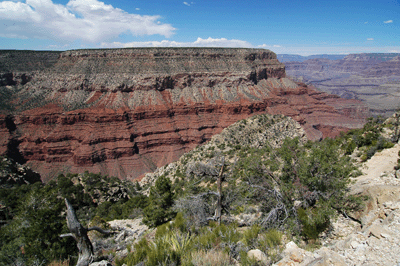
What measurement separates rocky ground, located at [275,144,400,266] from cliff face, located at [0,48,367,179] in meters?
49.9

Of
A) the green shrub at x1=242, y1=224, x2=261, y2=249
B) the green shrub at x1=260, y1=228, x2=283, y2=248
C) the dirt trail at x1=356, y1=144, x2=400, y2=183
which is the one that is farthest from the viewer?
the dirt trail at x1=356, y1=144, x2=400, y2=183

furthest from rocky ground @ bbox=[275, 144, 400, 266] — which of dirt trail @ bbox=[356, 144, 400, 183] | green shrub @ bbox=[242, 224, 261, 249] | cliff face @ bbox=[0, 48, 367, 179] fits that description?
cliff face @ bbox=[0, 48, 367, 179]

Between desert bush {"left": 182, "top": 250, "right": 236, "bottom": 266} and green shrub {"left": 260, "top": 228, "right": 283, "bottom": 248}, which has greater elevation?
desert bush {"left": 182, "top": 250, "right": 236, "bottom": 266}

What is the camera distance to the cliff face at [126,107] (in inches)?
2120

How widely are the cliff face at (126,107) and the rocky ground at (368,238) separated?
4990 centimetres

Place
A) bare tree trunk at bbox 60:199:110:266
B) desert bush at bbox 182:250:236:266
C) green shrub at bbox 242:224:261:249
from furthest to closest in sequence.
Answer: green shrub at bbox 242:224:261:249
bare tree trunk at bbox 60:199:110:266
desert bush at bbox 182:250:236:266

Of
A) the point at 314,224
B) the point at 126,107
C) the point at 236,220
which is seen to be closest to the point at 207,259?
the point at 314,224

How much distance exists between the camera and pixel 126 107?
6231 cm

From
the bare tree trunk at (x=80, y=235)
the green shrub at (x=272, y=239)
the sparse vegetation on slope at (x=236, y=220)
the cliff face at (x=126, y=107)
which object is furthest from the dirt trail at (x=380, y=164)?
the cliff face at (x=126, y=107)

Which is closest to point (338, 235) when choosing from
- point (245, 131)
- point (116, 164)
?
point (245, 131)

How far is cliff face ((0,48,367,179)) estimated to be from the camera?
177 feet

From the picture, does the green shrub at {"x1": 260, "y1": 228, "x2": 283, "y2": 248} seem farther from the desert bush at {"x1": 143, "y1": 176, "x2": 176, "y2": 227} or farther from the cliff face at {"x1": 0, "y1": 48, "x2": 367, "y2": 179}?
the cliff face at {"x1": 0, "y1": 48, "x2": 367, "y2": 179}

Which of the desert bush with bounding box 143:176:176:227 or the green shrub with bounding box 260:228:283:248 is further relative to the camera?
the desert bush with bounding box 143:176:176:227

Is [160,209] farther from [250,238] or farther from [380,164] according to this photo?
[380,164]
